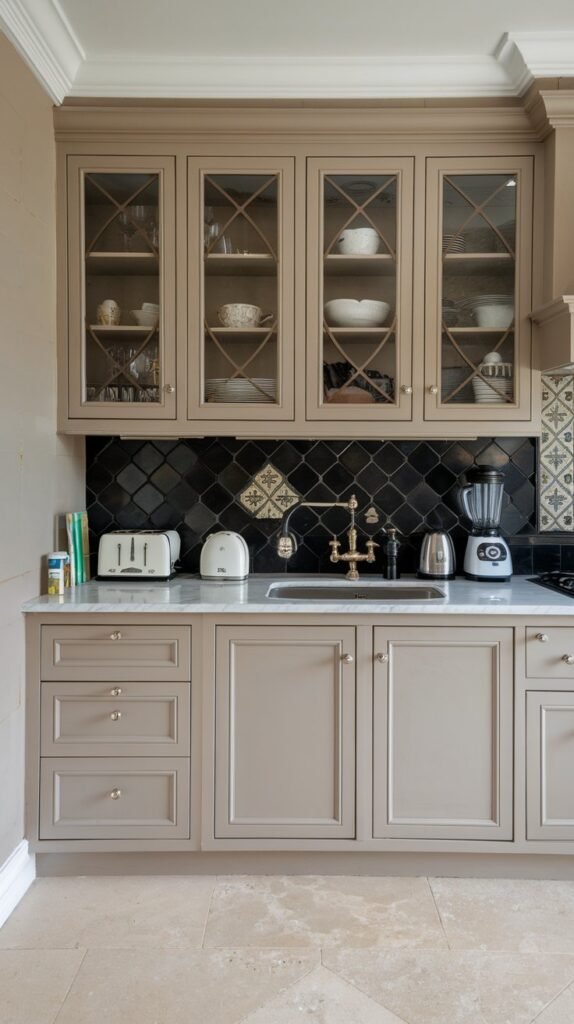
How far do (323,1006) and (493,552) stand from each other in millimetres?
1536

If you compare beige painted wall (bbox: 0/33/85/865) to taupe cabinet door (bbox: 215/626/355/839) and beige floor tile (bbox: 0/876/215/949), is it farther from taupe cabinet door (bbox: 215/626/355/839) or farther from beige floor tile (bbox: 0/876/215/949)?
taupe cabinet door (bbox: 215/626/355/839)

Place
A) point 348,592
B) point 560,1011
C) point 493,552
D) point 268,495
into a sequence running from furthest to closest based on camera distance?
point 268,495, point 348,592, point 493,552, point 560,1011

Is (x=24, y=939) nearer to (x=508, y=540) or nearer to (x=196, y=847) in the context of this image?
(x=196, y=847)

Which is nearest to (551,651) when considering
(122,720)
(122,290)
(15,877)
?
(122,720)

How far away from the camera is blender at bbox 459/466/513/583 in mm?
2654

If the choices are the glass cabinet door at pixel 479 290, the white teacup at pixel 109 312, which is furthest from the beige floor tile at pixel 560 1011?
the white teacup at pixel 109 312

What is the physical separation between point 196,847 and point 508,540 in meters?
1.61

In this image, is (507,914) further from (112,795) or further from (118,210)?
(118,210)

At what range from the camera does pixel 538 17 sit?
2.27 metres

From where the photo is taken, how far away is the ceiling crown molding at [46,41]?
2.09 meters

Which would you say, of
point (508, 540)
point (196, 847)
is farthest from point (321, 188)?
point (196, 847)

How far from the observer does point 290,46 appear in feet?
7.87

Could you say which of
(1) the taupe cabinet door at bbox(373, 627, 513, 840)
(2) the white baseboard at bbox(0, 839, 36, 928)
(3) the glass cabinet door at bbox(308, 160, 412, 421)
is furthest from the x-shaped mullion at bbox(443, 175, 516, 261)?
(2) the white baseboard at bbox(0, 839, 36, 928)

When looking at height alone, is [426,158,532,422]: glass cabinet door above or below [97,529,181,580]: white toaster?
above
